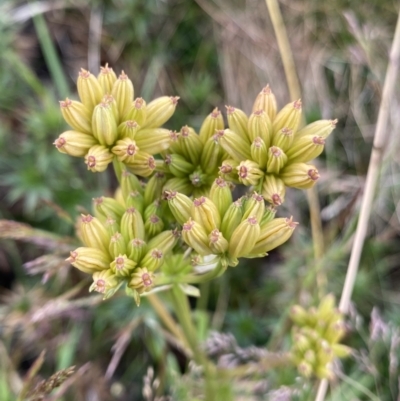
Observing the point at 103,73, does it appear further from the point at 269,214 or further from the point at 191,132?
the point at 269,214

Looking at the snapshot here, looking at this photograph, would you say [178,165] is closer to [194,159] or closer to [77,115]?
[194,159]

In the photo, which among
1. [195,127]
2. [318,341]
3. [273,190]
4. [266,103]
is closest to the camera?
[273,190]

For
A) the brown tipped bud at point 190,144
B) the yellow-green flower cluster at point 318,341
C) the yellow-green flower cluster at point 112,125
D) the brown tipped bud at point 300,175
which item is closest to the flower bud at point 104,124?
the yellow-green flower cluster at point 112,125

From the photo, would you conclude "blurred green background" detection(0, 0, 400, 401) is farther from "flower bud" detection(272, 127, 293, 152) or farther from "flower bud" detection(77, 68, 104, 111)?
"flower bud" detection(77, 68, 104, 111)

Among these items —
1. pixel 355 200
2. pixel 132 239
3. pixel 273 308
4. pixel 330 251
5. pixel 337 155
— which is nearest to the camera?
pixel 132 239

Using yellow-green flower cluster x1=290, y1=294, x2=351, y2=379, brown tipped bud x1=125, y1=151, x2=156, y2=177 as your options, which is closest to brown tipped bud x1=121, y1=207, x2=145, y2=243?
brown tipped bud x1=125, y1=151, x2=156, y2=177

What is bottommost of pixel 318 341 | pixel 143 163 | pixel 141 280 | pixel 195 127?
pixel 318 341

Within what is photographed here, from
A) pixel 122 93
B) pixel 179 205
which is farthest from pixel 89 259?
pixel 122 93

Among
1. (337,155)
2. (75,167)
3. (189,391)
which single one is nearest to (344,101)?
(337,155)
